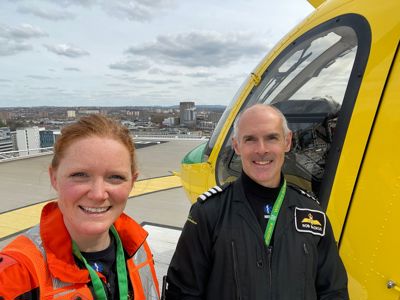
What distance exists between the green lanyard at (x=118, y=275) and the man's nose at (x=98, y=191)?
24cm

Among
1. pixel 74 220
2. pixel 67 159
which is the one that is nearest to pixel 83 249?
pixel 74 220

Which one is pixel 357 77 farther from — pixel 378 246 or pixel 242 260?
pixel 242 260

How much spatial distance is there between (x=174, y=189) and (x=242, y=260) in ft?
24.9

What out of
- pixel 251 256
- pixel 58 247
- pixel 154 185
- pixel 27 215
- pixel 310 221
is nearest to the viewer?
pixel 58 247

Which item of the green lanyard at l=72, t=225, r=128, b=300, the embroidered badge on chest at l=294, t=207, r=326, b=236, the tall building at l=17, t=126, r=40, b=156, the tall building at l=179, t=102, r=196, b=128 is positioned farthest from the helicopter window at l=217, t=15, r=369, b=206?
the tall building at l=17, t=126, r=40, b=156

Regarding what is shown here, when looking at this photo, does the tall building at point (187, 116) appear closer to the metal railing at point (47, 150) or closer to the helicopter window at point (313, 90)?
the metal railing at point (47, 150)

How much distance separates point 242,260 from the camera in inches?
62.5

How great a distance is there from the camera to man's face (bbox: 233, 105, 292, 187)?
5.70 ft

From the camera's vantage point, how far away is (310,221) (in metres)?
1.69

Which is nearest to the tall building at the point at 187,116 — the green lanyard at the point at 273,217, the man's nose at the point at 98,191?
the green lanyard at the point at 273,217

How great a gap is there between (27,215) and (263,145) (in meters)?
6.84

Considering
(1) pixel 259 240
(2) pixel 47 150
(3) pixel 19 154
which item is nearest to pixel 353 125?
(1) pixel 259 240

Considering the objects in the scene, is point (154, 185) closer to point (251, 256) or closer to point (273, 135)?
point (273, 135)

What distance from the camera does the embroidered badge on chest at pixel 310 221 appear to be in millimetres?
1667
